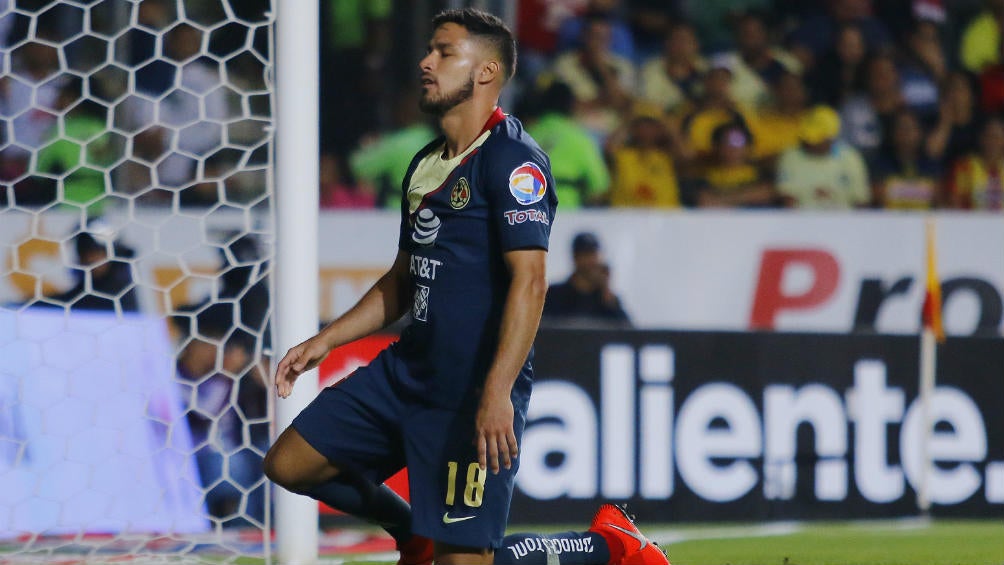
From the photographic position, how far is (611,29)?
33.7 feet

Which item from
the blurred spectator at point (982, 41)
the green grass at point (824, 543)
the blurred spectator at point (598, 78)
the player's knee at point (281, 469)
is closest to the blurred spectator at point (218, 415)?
the green grass at point (824, 543)

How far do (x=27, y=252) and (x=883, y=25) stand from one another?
6.37 meters

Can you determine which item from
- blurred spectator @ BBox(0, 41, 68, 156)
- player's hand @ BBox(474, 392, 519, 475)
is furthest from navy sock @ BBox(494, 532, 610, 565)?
blurred spectator @ BBox(0, 41, 68, 156)

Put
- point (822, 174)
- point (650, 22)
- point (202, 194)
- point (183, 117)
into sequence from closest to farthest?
point (183, 117) → point (202, 194) → point (822, 174) → point (650, 22)

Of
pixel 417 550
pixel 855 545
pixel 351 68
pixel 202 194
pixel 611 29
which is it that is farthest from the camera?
pixel 611 29

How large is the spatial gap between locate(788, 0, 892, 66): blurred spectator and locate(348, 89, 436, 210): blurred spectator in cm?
291

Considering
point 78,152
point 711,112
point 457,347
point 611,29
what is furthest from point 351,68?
point 457,347

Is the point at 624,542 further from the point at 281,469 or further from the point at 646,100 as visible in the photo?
the point at 646,100

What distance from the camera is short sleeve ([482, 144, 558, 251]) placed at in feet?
12.3

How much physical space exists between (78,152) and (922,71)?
5.95 metres

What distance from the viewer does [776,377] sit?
23.1 feet

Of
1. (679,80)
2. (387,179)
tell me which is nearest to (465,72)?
(387,179)

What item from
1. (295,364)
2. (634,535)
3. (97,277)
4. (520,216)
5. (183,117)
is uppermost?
(183,117)

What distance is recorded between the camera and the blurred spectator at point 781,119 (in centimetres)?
927
